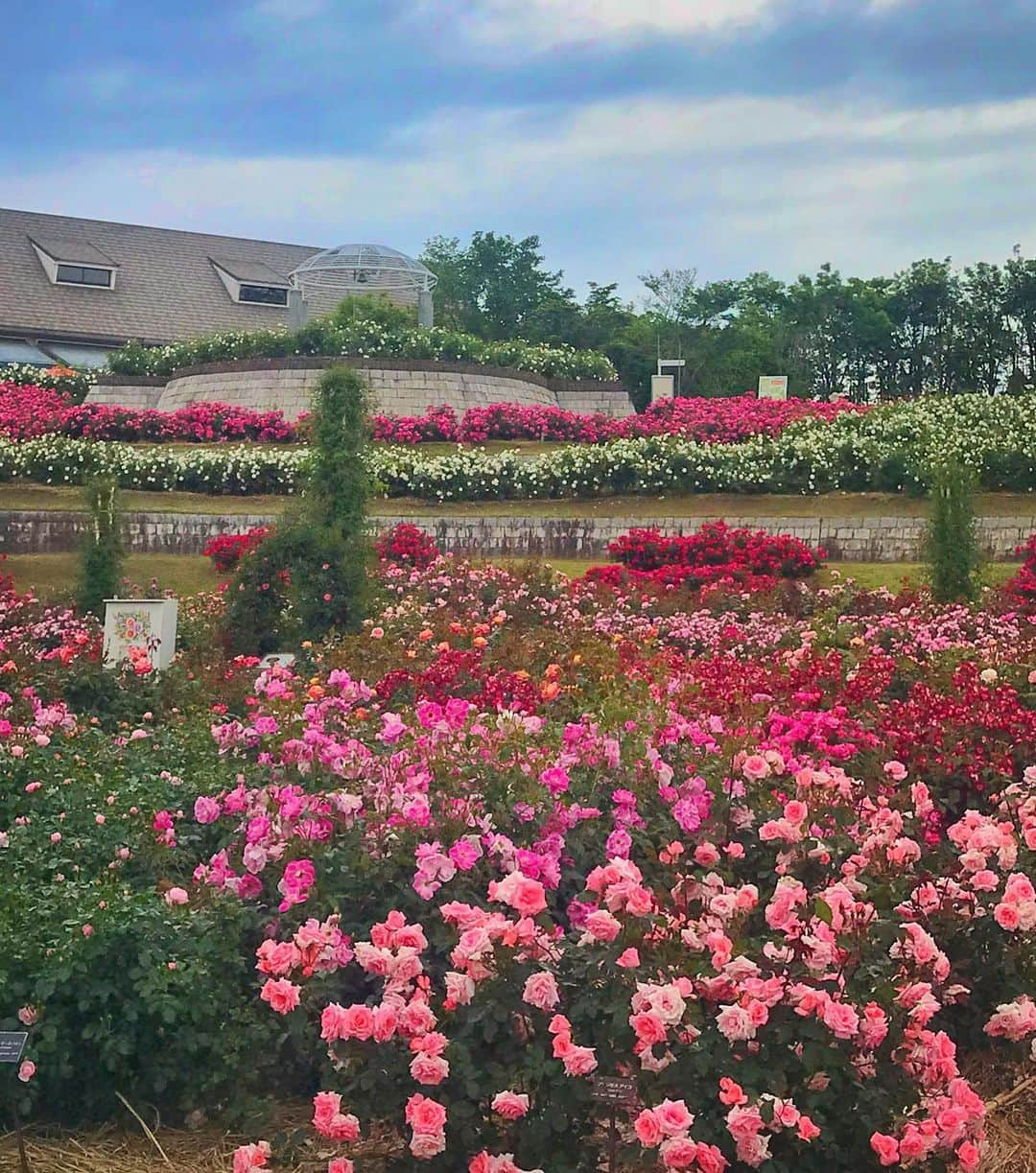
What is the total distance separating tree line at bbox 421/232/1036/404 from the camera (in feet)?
140

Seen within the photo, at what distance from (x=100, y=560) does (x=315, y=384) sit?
10.2 metres

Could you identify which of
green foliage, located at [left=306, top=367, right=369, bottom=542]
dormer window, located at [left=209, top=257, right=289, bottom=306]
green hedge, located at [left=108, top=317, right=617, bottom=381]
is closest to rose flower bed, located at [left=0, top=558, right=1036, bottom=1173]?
green foliage, located at [left=306, top=367, right=369, bottom=542]

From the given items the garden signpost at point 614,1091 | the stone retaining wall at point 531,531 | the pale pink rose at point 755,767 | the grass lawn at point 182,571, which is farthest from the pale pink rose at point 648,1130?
the stone retaining wall at point 531,531

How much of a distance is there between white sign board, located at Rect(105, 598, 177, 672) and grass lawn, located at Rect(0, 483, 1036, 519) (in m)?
7.16

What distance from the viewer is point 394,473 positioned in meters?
18.5

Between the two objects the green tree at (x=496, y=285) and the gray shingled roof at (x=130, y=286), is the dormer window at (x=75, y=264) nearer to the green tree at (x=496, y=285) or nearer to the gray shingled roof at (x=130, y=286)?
the gray shingled roof at (x=130, y=286)

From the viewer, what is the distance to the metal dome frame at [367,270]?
31.8 meters

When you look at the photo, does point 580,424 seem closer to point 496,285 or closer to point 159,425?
point 159,425

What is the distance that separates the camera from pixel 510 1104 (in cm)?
312

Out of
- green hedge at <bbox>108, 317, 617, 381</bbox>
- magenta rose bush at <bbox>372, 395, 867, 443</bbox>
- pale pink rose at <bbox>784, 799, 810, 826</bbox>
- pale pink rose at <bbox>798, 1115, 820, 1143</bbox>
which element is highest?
green hedge at <bbox>108, 317, 617, 381</bbox>

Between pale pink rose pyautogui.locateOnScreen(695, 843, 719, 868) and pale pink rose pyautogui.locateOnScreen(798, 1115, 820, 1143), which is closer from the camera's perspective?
pale pink rose pyautogui.locateOnScreen(798, 1115, 820, 1143)

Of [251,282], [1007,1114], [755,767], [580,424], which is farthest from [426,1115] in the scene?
[251,282]

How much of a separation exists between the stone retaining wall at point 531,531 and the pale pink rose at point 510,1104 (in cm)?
1254

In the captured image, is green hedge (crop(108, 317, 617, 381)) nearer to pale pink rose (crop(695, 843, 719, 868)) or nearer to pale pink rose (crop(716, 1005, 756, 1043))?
pale pink rose (crop(695, 843, 719, 868))
